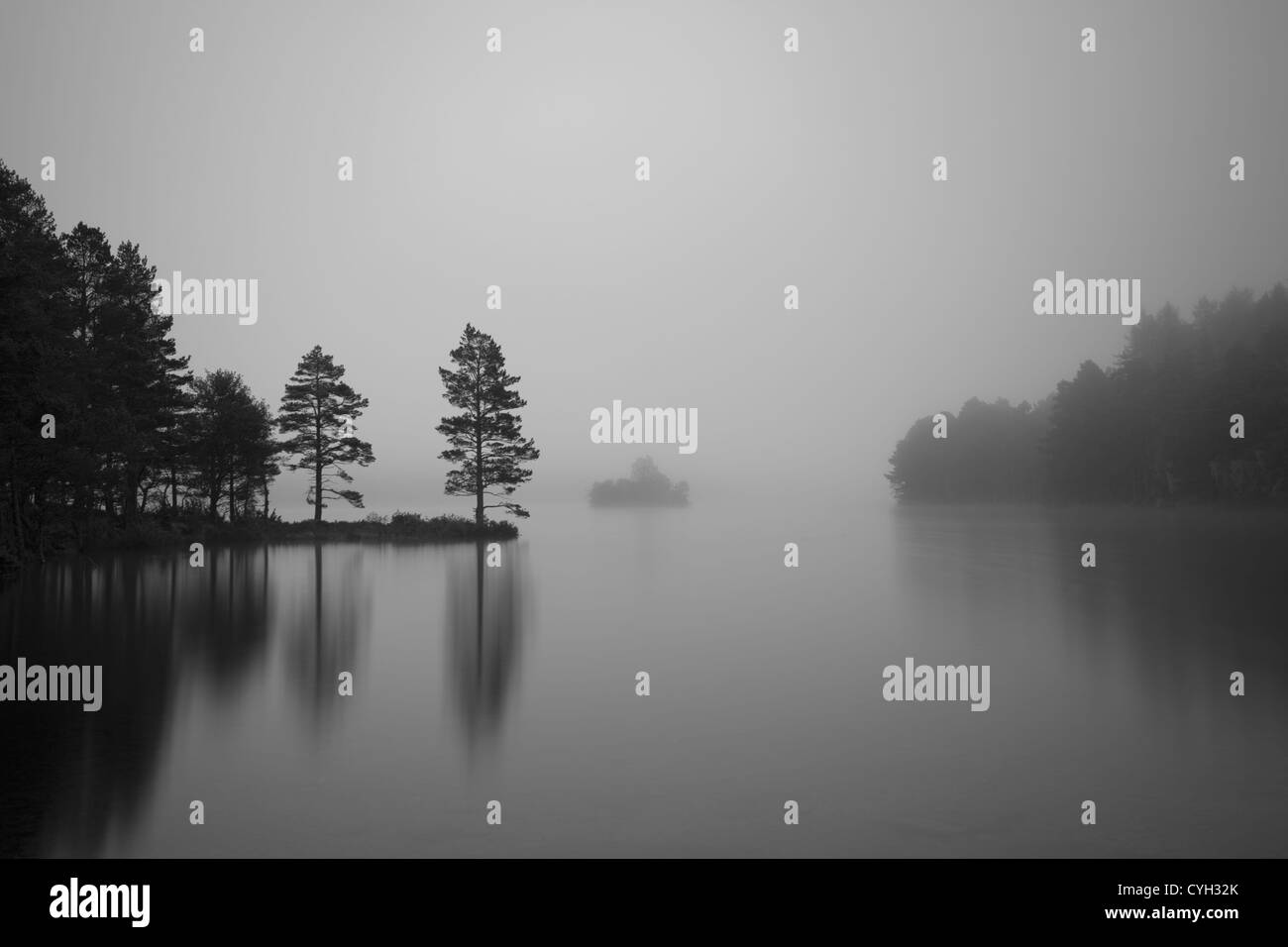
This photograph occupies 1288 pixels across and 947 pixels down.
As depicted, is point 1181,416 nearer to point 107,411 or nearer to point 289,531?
point 289,531

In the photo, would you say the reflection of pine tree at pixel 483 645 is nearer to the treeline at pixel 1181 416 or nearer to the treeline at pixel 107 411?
the treeline at pixel 107 411

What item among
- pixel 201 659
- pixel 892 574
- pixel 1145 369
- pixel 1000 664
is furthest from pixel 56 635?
pixel 1145 369

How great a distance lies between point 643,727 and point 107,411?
3321 centimetres

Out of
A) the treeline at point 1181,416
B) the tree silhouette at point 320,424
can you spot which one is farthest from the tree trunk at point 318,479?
the treeline at point 1181,416

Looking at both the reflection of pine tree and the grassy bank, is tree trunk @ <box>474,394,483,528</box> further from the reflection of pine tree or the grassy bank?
the reflection of pine tree

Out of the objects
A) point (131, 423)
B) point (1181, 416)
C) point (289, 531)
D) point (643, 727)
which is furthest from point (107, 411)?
point (1181, 416)

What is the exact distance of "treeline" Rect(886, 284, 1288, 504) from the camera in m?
78.4

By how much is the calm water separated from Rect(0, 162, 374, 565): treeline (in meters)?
7.49

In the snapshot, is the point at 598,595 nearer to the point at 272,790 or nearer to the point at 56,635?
the point at 56,635

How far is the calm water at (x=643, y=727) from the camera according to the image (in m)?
7.15

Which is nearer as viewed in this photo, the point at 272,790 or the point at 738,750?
the point at 272,790

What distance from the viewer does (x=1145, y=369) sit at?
100000mm

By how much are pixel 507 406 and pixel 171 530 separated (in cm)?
2229

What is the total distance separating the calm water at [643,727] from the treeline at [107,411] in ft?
24.6
